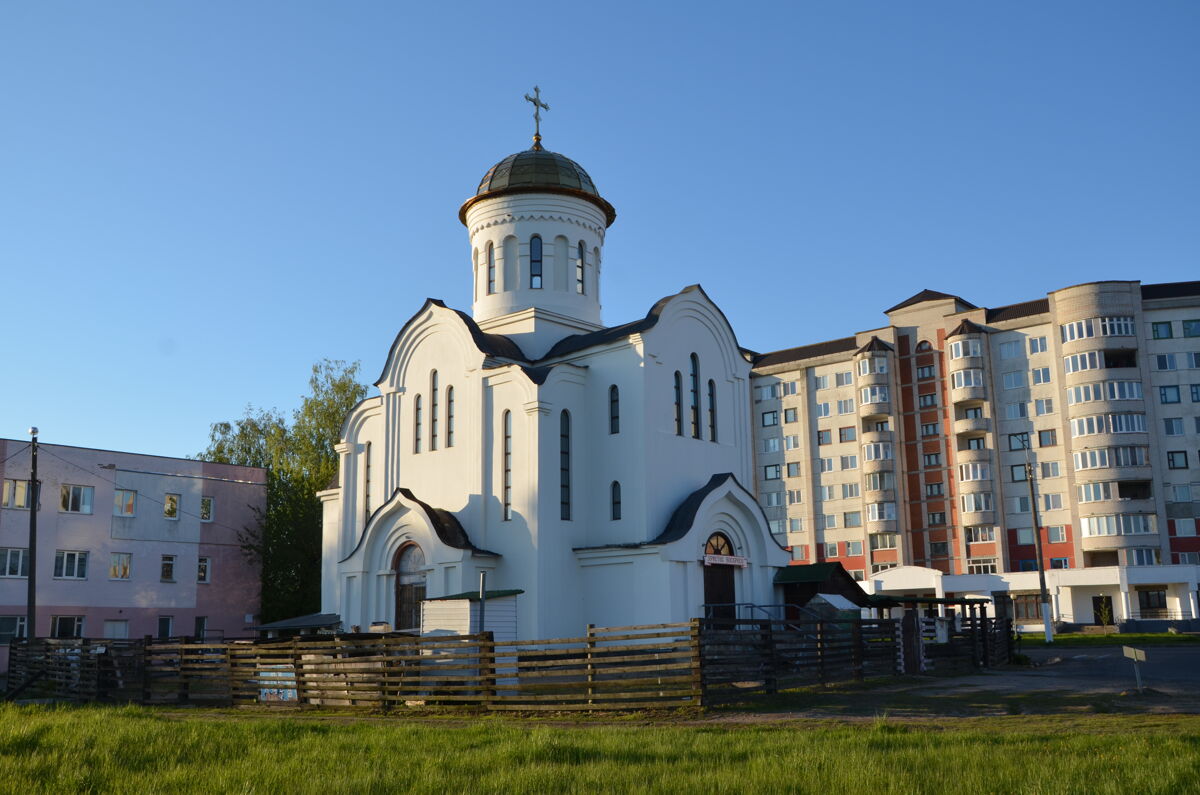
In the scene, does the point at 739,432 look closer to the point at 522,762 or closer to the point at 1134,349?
the point at 522,762

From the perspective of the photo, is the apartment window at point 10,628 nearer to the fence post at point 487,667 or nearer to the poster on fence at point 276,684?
the poster on fence at point 276,684

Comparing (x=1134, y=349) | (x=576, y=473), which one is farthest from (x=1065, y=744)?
(x=1134, y=349)

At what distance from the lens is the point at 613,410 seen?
27766 mm

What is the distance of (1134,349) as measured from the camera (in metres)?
61.2

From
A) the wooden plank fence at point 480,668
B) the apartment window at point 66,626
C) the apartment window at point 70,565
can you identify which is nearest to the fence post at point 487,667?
the wooden plank fence at point 480,668

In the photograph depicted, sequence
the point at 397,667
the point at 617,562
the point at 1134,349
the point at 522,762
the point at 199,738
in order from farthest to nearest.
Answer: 1. the point at 1134,349
2. the point at 617,562
3. the point at 397,667
4. the point at 199,738
5. the point at 522,762

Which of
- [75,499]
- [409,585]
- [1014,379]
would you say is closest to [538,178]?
[409,585]

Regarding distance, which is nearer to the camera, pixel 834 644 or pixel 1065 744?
pixel 1065 744

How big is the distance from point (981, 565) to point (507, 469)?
151ft

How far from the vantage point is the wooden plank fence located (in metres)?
17.1

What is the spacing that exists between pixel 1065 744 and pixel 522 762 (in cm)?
583

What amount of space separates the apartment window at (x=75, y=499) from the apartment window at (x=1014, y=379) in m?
52.0

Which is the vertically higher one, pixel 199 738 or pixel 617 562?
pixel 617 562

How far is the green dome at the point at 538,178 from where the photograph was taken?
32.5 metres
